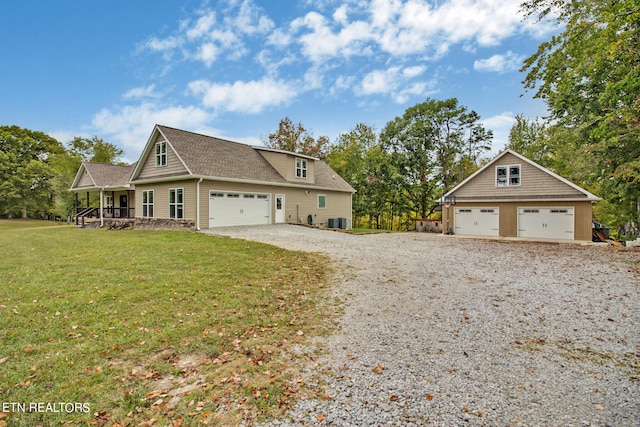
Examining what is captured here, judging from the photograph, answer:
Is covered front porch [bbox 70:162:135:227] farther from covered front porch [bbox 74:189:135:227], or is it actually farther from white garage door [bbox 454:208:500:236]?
white garage door [bbox 454:208:500:236]

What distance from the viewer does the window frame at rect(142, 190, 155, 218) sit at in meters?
18.5

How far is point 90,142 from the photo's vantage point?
125 feet

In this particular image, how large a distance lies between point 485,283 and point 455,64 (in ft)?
55.9

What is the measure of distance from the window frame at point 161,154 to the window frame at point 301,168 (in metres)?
8.13

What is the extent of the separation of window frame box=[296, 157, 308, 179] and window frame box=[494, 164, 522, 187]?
1192 cm

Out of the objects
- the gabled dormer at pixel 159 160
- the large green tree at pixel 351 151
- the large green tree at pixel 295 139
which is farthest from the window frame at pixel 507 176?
the large green tree at pixel 295 139

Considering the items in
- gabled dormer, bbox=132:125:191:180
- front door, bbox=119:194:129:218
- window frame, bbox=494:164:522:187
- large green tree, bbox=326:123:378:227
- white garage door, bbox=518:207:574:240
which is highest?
large green tree, bbox=326:123:378:227

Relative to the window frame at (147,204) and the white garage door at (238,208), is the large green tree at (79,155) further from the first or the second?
the white garage door at (238,208)

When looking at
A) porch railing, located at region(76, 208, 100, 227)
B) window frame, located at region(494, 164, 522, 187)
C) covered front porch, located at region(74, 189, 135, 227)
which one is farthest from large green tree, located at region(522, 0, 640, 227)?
porch railing, located at region(76, 208, 100, 227)

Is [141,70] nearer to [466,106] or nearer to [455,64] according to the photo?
[455,64]

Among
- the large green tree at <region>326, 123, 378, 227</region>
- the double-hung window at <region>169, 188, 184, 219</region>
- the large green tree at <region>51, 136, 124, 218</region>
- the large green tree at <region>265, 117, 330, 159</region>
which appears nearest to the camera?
the double-hung window at <region>169, 188, 184, 219</region>

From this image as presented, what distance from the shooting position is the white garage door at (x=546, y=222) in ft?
52.0

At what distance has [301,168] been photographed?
21.5m

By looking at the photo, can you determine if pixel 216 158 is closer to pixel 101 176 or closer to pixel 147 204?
pixel 147 204
